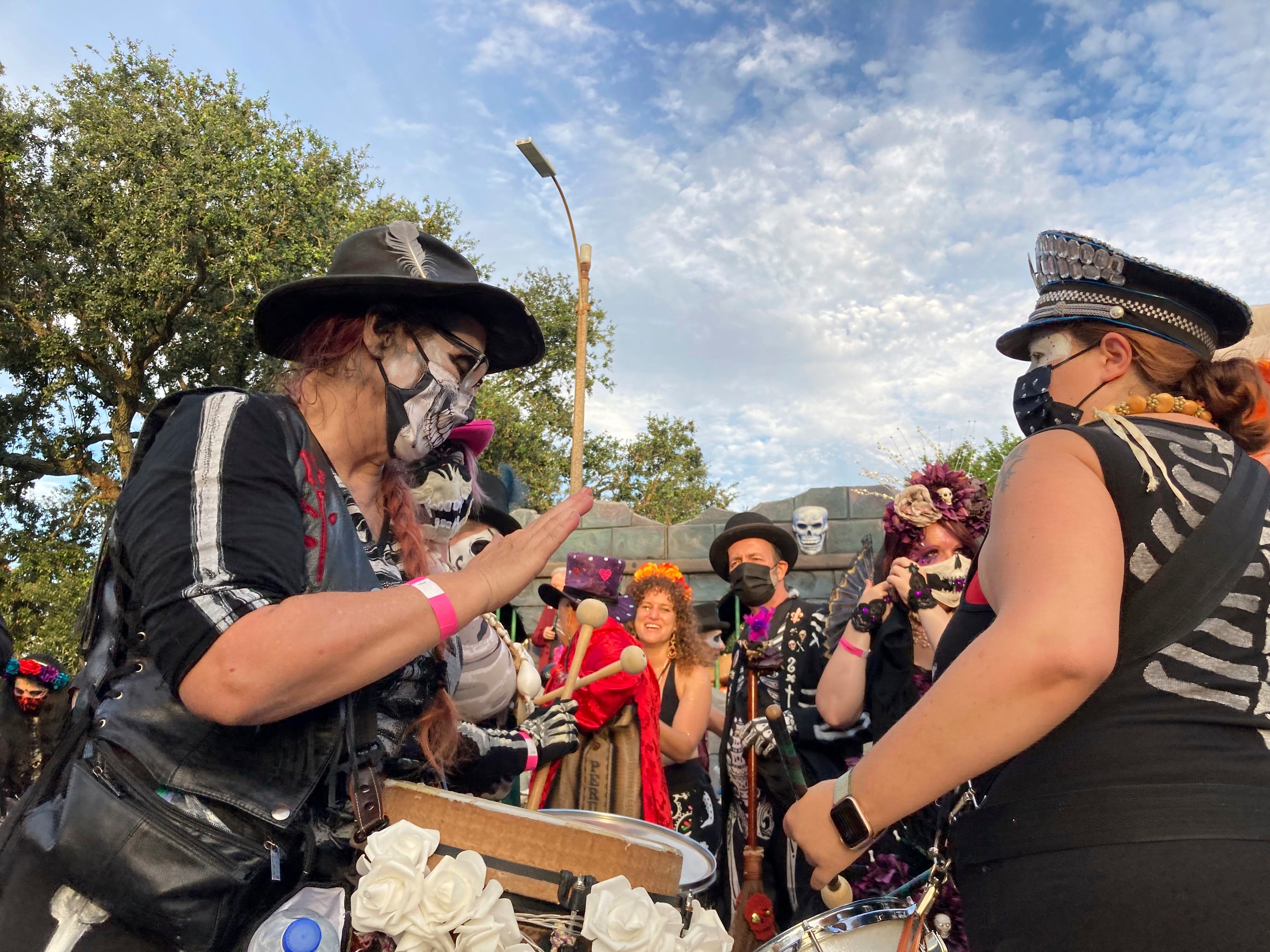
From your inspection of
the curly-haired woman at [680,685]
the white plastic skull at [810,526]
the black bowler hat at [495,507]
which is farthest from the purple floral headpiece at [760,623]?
the white plastic skull at [810,526]

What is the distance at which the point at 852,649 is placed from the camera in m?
3.88

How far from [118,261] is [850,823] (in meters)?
17.8

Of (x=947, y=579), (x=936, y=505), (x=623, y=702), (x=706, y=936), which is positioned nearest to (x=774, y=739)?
(x=623, y=702)

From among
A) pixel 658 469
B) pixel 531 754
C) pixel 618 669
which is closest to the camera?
pixel 531 754

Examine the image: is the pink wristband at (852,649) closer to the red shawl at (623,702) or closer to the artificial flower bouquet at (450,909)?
the red shawl at (623,702)

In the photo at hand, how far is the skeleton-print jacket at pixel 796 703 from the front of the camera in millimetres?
4117

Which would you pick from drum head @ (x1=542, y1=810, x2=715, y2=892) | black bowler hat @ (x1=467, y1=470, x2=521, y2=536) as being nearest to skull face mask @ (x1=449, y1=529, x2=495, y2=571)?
black bowler hat @ (x1=467, y1=470, x2=521, y2=536)

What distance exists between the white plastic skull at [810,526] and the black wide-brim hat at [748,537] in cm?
288

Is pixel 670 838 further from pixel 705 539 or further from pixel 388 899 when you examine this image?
pixel 705 539

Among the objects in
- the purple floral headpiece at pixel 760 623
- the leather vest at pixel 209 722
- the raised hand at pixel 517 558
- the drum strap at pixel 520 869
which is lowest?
the drum strap at pixel 520 869

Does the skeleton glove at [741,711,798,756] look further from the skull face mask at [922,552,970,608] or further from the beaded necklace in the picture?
the beaded necklace

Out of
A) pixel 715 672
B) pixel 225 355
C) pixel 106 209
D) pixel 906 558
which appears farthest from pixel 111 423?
pixel 906 558

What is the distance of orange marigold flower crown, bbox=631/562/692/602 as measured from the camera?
18.3 ft

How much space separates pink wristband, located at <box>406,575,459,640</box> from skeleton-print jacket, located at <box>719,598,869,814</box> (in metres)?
2.85
